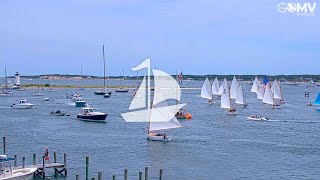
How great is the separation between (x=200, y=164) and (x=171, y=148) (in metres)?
9.12

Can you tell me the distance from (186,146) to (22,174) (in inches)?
997

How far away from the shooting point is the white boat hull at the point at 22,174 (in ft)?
117

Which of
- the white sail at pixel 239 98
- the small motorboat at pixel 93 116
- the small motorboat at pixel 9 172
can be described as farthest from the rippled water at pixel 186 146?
the white sail at pixel 239 98

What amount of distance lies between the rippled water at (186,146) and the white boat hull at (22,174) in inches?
177

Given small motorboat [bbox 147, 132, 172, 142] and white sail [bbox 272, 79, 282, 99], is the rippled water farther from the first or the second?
white sail [bbox 272, 79, 282, 99]

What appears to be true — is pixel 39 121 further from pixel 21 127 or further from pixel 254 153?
pixel 254 153

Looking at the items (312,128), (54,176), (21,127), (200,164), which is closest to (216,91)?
(312,128)

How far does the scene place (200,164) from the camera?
48312 mm

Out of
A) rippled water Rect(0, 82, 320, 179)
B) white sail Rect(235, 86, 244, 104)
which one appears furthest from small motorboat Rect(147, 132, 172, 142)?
white sail Rect(235, 86, 244, 104)

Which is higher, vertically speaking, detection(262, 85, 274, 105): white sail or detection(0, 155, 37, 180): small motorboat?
detection(262, 85, 274, 105): white sail

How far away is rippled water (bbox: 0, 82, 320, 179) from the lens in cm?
4584

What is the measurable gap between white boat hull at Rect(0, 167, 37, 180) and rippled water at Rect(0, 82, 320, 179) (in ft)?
14.7

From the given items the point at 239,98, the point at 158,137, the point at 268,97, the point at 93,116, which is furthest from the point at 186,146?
the point at 268,97

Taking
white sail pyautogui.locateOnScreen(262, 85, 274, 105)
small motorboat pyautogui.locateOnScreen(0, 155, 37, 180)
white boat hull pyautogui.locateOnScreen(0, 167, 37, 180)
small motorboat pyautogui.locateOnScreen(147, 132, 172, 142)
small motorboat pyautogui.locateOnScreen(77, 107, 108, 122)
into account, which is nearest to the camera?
small motorboat pyautogui.locateOnScreen(0, 155, 37, 180)
